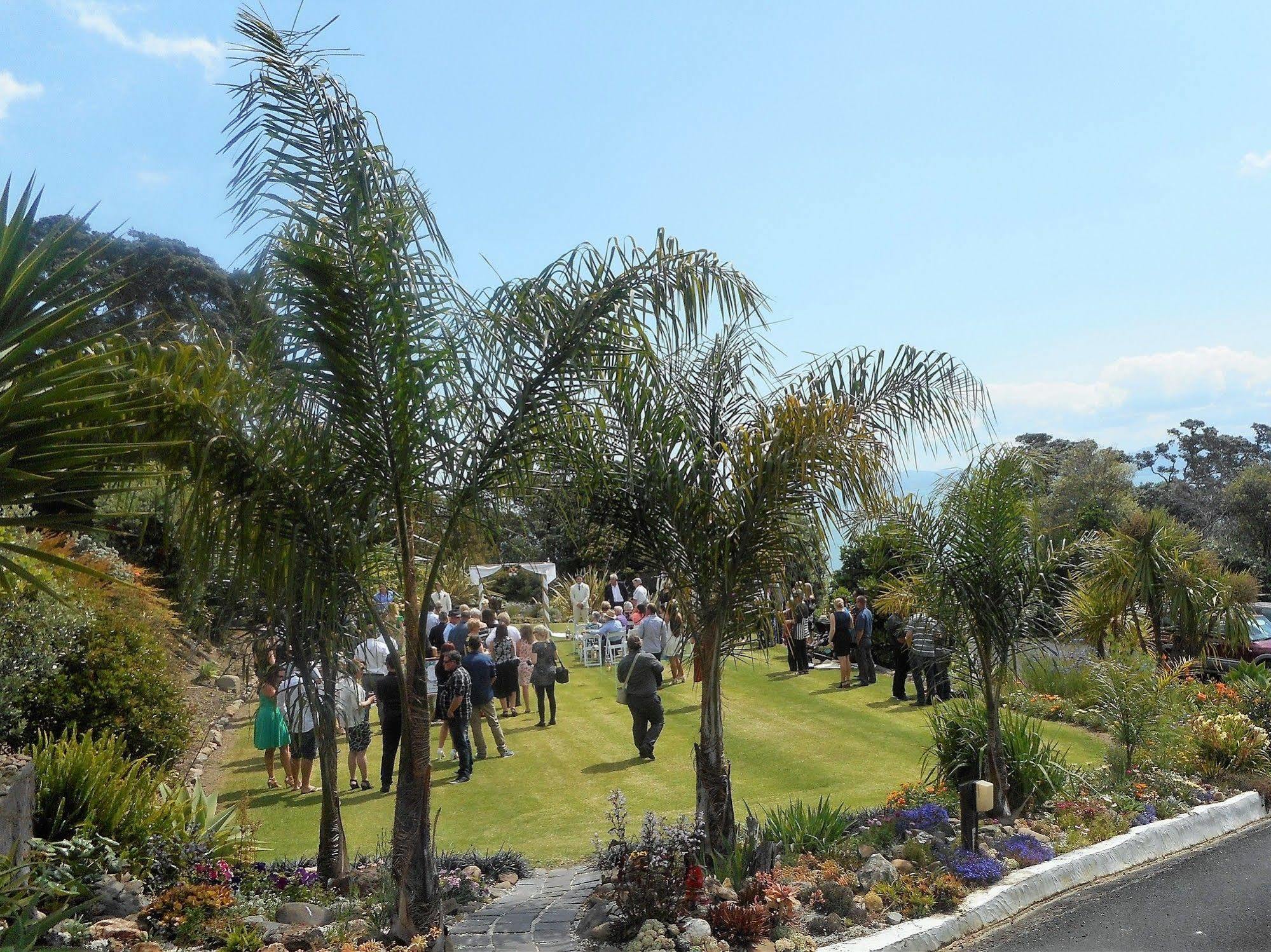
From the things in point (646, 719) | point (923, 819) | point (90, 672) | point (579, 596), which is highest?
point (579, 596)

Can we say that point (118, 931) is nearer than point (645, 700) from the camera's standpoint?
Yes

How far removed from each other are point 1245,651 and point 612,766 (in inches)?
419

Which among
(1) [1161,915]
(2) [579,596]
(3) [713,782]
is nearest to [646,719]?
(3) [713,782]

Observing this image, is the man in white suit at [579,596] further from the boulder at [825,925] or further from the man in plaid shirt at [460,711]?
the boulder at [825,925]

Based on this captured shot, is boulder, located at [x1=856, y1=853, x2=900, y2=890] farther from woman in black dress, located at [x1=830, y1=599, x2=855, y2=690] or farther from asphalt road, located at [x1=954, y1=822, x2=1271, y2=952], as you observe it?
woman in black dress, located at [x1=830, y1=599, x2=855, y2=690]

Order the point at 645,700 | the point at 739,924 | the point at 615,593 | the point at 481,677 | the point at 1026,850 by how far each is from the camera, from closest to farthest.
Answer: the point at 739,924
the point at 1026,850
the point at 645,700
the point at 481,677
the point at 615,593

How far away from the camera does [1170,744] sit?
10000mm

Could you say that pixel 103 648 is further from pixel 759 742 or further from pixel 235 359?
pixel 759 742

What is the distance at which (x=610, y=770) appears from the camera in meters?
11.7

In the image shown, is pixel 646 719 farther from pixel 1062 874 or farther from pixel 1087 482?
pixel 1087 482

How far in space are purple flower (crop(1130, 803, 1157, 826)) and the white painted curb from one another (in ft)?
0.24

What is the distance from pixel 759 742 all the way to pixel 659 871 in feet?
22.5

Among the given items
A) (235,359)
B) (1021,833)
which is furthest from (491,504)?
(1021,833)

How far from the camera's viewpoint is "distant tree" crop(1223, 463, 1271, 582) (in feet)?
111
